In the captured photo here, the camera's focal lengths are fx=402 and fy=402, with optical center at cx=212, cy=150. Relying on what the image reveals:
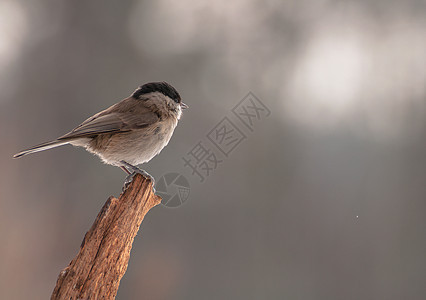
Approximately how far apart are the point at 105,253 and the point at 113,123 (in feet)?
2.63

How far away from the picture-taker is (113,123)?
2.36 meters

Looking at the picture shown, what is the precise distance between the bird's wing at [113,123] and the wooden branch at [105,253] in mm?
443

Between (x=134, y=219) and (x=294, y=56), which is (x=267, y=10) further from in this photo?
(x=134, y=219)

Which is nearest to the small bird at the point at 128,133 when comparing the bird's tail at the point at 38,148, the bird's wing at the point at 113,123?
the bird's wing at the point at 113,123

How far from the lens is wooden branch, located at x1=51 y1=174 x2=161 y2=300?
5.94 ft

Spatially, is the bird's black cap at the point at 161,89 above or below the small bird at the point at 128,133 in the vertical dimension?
above

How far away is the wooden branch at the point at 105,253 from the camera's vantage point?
5.94 feet

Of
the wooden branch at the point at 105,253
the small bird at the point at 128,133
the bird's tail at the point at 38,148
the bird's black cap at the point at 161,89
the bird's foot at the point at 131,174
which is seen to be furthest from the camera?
the bird's black cap at the point at 161,89

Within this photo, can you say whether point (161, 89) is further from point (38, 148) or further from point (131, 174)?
point (38, 148)

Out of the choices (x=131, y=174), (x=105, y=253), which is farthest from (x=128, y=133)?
(x=105, y=253)

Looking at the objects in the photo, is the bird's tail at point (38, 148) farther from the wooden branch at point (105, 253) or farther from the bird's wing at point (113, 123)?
the wooden branch at point (105, 253)

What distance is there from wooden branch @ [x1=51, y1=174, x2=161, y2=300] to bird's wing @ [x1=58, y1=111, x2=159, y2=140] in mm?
443

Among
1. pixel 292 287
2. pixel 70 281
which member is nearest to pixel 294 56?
pixel 292 287

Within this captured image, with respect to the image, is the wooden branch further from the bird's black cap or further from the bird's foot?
the bird's black cap
